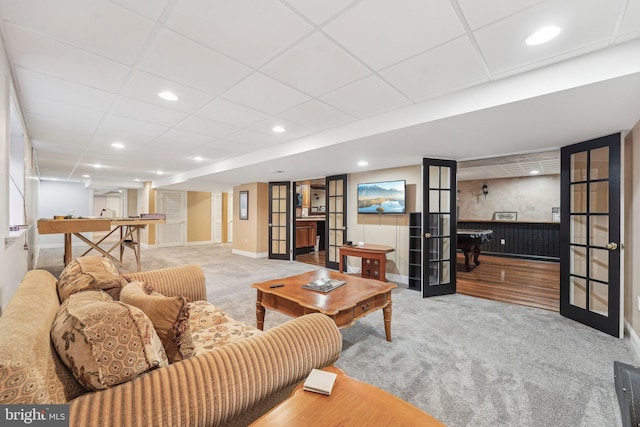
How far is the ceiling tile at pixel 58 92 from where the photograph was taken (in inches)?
82.6

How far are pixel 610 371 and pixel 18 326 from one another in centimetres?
346

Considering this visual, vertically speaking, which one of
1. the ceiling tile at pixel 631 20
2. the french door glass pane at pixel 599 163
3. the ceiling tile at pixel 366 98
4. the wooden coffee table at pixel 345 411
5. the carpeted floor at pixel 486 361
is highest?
the ceiling tile at pixel 631 20

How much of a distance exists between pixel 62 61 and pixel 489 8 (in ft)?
8.88

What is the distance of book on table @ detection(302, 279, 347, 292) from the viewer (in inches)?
94.3

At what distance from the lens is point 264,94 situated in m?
2.38

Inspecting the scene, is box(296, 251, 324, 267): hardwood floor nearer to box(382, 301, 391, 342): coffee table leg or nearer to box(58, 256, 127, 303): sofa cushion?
box(382, 301, 391, 342): coffee table leg

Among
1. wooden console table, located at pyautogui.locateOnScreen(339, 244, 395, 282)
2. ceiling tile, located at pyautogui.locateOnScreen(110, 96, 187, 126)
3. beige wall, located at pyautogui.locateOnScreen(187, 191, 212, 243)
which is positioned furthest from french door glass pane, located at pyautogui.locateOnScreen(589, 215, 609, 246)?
beige wall, located at pyautogui.locateOnScreen(187, 191, 212, 243)

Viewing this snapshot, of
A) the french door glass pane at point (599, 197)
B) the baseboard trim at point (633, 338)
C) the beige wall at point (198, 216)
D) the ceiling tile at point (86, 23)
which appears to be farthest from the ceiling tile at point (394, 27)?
the beige wall at point (198, 216)

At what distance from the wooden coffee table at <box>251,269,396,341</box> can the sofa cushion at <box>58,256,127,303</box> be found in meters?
1.08

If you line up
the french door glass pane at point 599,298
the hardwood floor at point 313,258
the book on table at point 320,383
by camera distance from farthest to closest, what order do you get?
the hardwood floor at point 313,258 < the french door glass pane at point 599,298 < the book on table at point 320,383

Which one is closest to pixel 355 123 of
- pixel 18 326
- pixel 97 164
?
pixel 18 326

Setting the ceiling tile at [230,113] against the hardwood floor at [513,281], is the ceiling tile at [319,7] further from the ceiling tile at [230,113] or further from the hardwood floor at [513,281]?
the hardwood floor at [513,281]

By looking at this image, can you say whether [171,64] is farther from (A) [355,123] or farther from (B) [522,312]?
(B) [522,312]

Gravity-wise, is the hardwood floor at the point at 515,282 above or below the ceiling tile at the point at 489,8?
below
